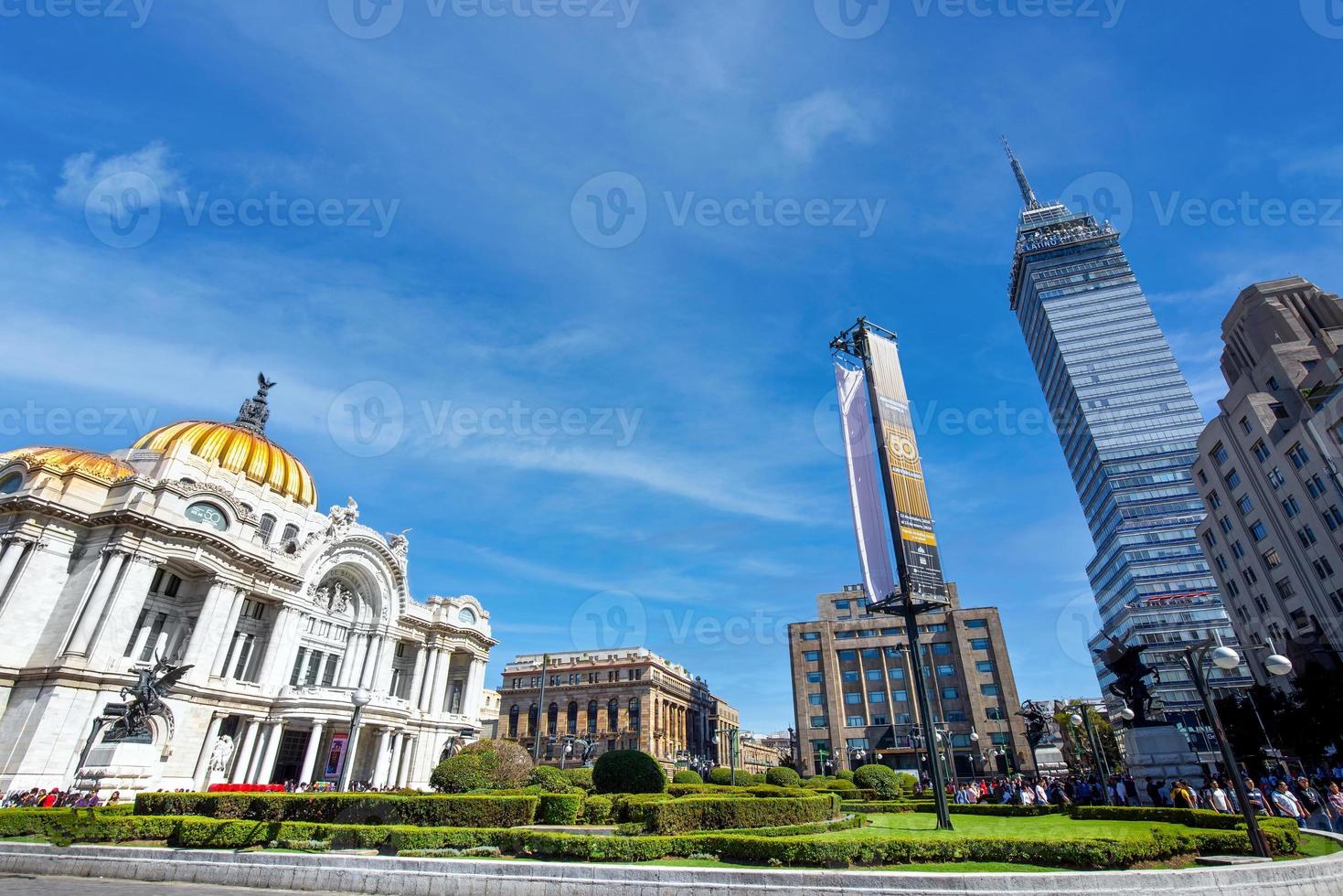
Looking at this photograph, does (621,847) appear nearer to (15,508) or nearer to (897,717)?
(15,508)

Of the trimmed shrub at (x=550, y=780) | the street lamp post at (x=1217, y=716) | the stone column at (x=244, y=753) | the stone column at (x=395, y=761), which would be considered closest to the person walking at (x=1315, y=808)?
the street lamp post at (x=1217, y=716)

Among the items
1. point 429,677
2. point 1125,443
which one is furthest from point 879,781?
point 1125,443

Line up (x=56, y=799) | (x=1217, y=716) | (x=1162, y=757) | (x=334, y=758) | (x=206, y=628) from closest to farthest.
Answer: (x=1217, y=716) → (x=1162, y=757) → (x=56, y=799) → (x=206, y=628) → (x=334, y=758)

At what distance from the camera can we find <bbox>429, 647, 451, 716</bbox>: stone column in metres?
55.3

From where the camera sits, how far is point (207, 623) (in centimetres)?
3906

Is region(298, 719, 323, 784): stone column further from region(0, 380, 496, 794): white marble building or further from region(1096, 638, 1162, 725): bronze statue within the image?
region(1096, 638, 1162, 725): bronze statue

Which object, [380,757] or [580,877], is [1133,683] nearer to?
[580,877]

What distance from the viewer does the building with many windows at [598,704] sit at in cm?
7981

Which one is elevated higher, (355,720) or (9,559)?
(9,559)

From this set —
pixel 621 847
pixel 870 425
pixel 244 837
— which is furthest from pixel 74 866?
pixel 870 425

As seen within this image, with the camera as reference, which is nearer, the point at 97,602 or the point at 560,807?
the point at 560,807

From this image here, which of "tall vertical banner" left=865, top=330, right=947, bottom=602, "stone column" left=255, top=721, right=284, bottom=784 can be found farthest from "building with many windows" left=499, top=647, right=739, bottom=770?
"tall vertical banner" left=865, top=330, right=947, bottom=602

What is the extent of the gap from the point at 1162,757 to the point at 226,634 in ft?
162

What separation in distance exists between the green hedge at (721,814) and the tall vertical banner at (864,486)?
6.98 metres
